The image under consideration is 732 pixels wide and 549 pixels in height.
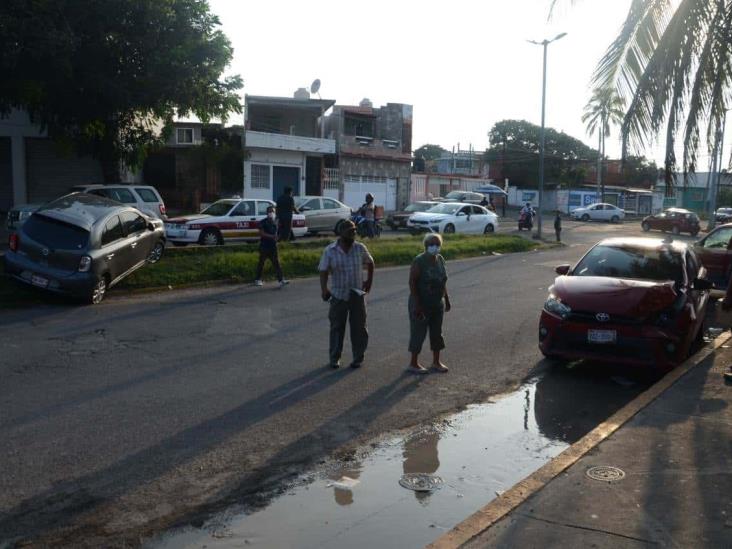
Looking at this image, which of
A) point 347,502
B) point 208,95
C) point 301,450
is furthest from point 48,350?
point 208,95

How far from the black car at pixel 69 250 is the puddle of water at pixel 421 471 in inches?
302

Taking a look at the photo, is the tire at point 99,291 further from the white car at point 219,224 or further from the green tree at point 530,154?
the green tree at point 530,154

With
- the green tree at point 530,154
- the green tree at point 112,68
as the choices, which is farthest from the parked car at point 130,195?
the green tree at point 530,154

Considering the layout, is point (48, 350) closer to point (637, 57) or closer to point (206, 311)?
point (206, 311)

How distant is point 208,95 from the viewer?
2434 cm

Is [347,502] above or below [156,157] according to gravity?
below

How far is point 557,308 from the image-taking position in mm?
9250

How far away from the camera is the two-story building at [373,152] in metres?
41.9

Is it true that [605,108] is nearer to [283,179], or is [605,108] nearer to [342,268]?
[342,268]

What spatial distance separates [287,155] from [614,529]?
113 feet

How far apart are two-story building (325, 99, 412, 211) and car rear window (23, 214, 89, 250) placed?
28192 millimetres

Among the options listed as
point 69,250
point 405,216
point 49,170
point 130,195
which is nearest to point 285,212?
point 130,195

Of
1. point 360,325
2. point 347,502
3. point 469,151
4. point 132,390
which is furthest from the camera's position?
point 469,151

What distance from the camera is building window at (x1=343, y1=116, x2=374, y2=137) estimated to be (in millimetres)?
44975
